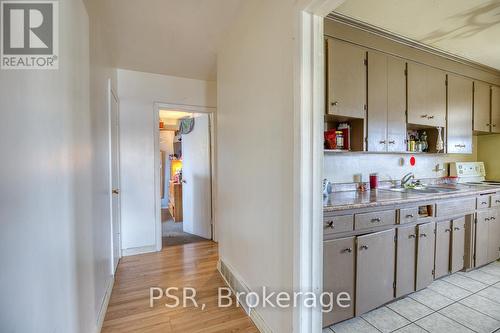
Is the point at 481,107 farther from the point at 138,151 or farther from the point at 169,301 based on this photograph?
the point at 138,151

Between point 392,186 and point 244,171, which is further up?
point 244,171

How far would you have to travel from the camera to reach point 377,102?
2141mm

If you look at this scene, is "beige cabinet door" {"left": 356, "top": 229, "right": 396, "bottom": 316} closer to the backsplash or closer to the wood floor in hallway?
the backsplash

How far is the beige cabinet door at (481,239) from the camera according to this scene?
7.98ft

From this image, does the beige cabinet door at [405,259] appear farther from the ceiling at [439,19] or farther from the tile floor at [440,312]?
the ceiling at [439,19]

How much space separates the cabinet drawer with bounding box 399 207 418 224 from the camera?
1838 mm

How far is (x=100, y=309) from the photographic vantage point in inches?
67.0

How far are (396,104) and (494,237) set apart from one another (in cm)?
201

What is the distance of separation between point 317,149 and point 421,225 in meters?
1.49

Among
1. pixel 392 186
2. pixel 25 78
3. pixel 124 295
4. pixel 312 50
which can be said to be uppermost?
pixel 312 50

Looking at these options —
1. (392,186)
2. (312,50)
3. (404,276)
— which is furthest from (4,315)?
(392,186)

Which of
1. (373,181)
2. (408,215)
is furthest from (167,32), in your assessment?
(408,215)

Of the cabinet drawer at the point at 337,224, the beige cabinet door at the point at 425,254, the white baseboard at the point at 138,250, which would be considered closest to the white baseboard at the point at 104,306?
the white baseboard at the point at 138,250

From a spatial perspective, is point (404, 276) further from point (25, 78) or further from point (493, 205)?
point (25, 78)
